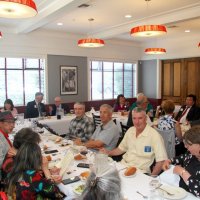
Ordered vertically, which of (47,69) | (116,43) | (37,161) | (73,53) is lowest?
(37,161)

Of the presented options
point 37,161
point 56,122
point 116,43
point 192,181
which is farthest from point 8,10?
point 116,43

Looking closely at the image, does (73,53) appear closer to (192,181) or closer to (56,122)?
(56,122)

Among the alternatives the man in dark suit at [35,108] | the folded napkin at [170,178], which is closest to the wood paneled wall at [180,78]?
the man in dark suit at [35,108]

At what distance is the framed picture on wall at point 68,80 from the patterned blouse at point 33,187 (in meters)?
6.78

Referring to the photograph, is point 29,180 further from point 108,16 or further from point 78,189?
point 108,16

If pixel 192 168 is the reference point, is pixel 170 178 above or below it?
below

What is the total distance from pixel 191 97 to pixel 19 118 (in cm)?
425

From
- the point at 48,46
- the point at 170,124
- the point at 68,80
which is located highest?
the point at 48,46

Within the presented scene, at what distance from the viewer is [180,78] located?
927 cm

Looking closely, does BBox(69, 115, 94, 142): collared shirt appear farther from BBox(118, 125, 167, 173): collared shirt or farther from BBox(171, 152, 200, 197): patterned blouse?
BBox(171, 152, 200, 197): patterned blouse

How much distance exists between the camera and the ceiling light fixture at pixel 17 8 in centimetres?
269

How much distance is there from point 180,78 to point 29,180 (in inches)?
332

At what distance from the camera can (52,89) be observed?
329 inches

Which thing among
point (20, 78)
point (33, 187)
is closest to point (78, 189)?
point (33, 187)
